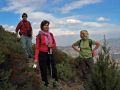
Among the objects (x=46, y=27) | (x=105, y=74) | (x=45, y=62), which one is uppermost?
(x=46, y=27)

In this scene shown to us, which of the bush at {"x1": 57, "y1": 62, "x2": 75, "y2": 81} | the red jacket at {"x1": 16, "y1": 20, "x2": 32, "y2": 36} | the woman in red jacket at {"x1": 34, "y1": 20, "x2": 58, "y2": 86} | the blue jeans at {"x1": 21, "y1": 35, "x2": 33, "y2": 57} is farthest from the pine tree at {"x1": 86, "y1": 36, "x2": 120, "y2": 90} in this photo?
the red jacket at {"x1": 16, "y1": 20, "x2": 32, "y2": 36}

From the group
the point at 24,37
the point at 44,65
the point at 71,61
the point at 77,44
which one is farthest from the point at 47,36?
the point at 71,61

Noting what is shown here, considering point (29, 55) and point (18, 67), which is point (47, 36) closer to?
point (18, 67)

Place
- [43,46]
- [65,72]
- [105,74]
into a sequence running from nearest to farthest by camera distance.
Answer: [105,74] → [43,46] → [65,72]

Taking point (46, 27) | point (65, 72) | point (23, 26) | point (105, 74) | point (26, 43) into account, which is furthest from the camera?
point (26, 43)

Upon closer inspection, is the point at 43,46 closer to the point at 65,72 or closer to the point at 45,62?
the point at 45,62

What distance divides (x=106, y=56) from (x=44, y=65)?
2.47m

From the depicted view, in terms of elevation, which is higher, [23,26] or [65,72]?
[23,26]

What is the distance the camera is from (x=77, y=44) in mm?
12633

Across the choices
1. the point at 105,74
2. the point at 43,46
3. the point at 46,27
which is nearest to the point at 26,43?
the point at 43,46

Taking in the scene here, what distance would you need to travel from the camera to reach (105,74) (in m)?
9.08

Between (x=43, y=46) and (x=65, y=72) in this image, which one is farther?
(x=65, y=72)

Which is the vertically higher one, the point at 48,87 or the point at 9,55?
the point at 9,55

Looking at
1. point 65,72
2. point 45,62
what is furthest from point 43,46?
point 65,72
